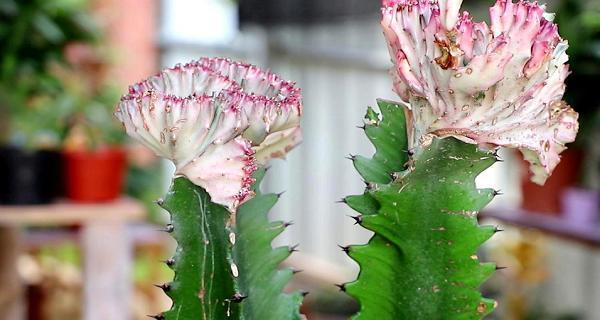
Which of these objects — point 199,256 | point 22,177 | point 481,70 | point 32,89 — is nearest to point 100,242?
point 22,177

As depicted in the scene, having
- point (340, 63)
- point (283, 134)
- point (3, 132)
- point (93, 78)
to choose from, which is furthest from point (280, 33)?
point (283, 134)

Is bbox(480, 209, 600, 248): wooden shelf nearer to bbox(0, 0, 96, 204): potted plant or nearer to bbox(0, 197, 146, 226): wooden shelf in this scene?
bbox(0, 197, 146, 226): wooden shelf

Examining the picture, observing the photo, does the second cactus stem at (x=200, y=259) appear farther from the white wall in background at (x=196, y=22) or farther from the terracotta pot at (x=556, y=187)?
the white wall in background at (x=196, y=22)

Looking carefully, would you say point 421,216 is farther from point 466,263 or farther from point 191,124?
point 191,124

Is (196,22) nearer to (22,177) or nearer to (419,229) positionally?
(22,177)

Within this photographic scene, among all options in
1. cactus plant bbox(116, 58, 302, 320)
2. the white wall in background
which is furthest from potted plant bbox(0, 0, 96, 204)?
the white wall in background

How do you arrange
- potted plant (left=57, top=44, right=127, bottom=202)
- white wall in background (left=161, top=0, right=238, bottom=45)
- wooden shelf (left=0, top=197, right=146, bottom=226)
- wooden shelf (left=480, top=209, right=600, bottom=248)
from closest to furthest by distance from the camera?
wooden shelf (left=480, top=209, right=600, bottom=248) → wooden shelf (left=0, top=197, right=146, bottom=226) → potted plant (left=57, top=44, right=127, bottom=202) → white wall in background (left=161, top=0, right=238, bottom=45)

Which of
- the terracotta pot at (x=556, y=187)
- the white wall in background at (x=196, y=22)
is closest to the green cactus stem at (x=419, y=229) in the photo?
the terracotta pot at (x=556, y=187)
